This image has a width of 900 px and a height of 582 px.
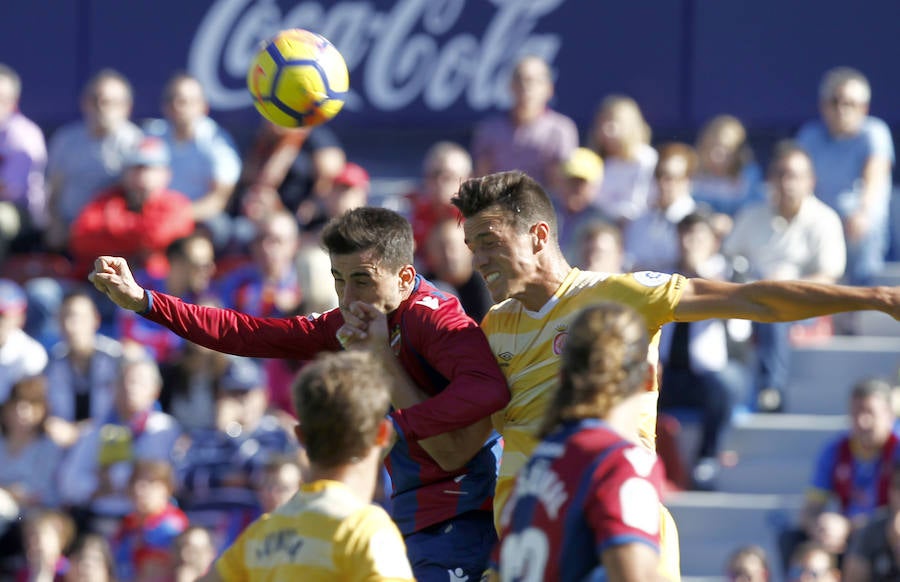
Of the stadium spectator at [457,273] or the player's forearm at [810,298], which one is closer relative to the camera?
the player's forearm at [810,298]

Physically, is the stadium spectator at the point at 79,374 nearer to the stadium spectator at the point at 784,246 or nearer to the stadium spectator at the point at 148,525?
the stadium spectator at the point at 148,525

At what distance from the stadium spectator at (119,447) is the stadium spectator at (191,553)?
2.96ft

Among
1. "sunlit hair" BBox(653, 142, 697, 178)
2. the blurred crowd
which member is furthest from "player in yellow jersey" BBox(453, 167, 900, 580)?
"sunlit hair" BBox(653, 142, 697, 178)

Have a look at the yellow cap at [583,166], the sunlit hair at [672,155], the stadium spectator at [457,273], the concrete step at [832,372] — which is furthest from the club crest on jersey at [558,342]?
the yellow cap at [583,166]

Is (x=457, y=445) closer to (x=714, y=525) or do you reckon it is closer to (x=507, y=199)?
(x=507, y=199)

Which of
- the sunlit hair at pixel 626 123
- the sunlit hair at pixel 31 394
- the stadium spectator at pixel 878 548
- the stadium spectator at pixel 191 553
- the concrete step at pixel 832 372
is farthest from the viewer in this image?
the sunlit hair at pixel 626 123

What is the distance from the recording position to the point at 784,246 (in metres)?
10.9

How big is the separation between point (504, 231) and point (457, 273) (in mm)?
4784

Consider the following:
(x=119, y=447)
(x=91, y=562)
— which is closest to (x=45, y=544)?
(x=91, y=562)

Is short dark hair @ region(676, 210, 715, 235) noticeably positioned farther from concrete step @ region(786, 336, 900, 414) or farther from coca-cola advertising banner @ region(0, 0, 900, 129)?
coca-cola advertising banner @ region(0, 0, 900, 129)

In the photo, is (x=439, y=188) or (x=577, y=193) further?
(x=577, y=193)

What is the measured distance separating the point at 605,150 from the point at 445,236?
1803mm

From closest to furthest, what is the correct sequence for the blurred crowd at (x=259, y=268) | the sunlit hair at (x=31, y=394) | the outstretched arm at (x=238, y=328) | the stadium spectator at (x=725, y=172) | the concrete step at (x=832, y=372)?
1. the outstretched arm at (x=238, y=328)
2. the blurred crowd at (x=259, y=268)
3. the sunlit hair at (x=31, y=394)
4. the concrete step at (x=832, y=372)
5. the stadium spectator at (x=725, y=172)

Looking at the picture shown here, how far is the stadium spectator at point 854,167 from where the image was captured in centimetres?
1119
